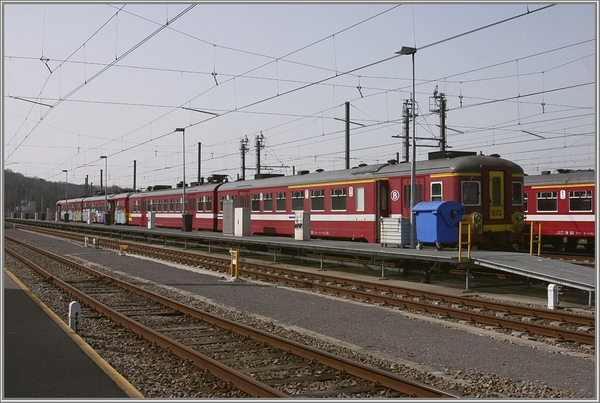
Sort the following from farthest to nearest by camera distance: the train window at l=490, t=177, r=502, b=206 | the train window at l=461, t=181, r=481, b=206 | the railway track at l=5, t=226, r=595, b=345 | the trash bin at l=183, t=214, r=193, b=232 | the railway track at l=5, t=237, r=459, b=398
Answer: the trash bin at l=183, t=214, r=193, b=232 < the train window at l=490, t=177, r=502, b=206 < the train window at l=461, t=181, r=481, b=206 < the railway track at l=5, t=226, r=595, b=345 < the railway track at l=5, t=237, r=459, b=398

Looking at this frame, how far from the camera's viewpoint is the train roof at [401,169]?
19.3 metres

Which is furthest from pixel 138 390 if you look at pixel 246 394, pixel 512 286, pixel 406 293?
pixel 512 286

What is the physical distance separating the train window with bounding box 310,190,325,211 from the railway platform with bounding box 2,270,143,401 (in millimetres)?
15064

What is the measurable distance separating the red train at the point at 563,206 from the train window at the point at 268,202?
1163 cm

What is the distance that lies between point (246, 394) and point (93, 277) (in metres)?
15.2

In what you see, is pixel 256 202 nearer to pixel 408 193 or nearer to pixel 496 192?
pixel 408 193

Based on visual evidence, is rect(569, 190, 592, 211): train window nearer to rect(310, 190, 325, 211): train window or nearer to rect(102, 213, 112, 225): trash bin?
rect(310, 190, 325, 211): train window

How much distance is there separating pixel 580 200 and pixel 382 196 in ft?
31.9

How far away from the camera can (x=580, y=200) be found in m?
26.0

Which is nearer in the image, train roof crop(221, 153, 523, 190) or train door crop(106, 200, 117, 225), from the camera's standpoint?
train roof crop(221, 153, 523, 190)

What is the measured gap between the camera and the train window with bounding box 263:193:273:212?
97.0ft

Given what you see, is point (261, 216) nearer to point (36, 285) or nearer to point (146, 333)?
point (36, 285)

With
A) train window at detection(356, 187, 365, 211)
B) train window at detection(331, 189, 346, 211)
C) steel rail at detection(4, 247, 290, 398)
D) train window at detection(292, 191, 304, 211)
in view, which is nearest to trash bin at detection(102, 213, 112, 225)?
train window at detection(292, 191, 304, 211)

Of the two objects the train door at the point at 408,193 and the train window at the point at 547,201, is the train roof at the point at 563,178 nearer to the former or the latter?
the train window at the point at 547,201
